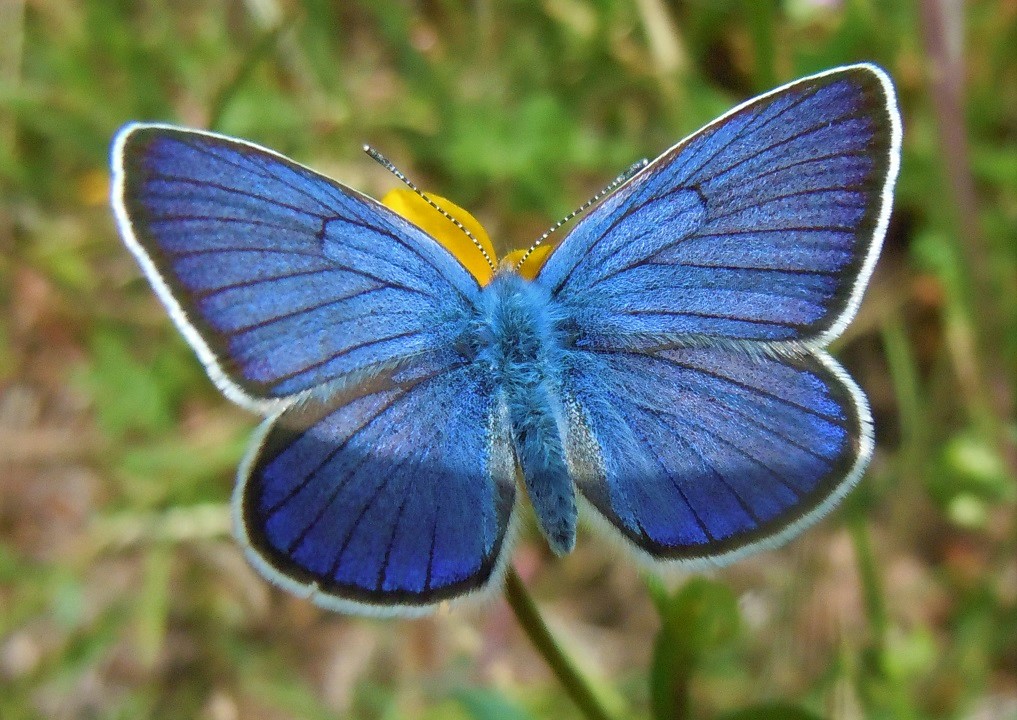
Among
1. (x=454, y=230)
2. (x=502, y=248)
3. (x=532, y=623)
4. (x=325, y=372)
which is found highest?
(x=502, y=248)

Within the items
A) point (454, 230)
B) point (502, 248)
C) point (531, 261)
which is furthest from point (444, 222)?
point (502, 248)

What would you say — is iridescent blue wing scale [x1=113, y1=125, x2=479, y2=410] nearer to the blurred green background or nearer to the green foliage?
the green foliage

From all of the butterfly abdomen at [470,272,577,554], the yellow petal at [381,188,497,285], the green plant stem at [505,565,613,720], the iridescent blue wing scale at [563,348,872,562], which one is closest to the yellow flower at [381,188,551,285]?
the yellow petal at [381,188,497,285]

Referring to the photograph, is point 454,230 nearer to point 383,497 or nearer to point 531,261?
point 531,261

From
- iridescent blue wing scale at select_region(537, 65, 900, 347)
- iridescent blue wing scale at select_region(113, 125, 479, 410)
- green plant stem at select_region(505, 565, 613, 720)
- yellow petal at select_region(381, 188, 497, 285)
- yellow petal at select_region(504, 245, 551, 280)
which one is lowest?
green plant stem at select_region(505, 565, 613, 720)

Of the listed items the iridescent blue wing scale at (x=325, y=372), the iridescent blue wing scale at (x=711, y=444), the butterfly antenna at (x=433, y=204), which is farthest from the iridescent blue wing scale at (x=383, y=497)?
the butterfly antenna at (x=433, y=204)

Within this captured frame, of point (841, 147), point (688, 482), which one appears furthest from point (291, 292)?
point (841, 147)

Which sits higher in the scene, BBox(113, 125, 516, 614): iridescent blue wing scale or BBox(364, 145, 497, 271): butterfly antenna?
BBox(364, 145, 497, 271): butterfly antenna
